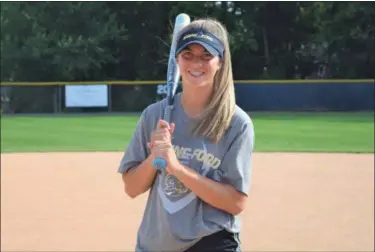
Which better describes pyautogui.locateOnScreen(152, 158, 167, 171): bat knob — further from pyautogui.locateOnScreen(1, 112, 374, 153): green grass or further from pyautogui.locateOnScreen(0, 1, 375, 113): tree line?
pyautogui.locateOnScreen(0, 1, 375, 113): tree line

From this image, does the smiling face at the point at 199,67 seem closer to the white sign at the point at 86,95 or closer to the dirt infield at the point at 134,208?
the dirt infield at the point at 134,208

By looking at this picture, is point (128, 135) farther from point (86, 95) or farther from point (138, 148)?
point (138, 148)

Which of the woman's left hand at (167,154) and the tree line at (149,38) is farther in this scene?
the tree line at (149,38)

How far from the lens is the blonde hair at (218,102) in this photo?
8.05ft

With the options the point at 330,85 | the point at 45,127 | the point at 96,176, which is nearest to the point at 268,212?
the point at 96,176

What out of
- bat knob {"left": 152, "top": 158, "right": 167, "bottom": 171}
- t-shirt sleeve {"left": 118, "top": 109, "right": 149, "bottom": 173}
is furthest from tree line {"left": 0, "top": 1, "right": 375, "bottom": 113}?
bat knob {"left": 152, "top": 158, "right": 167, "bottom": 171}

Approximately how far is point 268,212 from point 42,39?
3257 centimetres

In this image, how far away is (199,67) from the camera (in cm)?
248

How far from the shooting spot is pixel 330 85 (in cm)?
3222

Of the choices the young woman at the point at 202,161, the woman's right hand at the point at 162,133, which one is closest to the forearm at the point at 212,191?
the young woman at the point at 202,161

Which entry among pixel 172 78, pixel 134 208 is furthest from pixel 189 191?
pixel 134 208

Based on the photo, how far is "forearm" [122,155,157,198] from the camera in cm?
250

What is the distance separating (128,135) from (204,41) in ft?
56.4

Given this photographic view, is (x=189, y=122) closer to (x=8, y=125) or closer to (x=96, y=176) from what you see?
(x=96, y=176)
